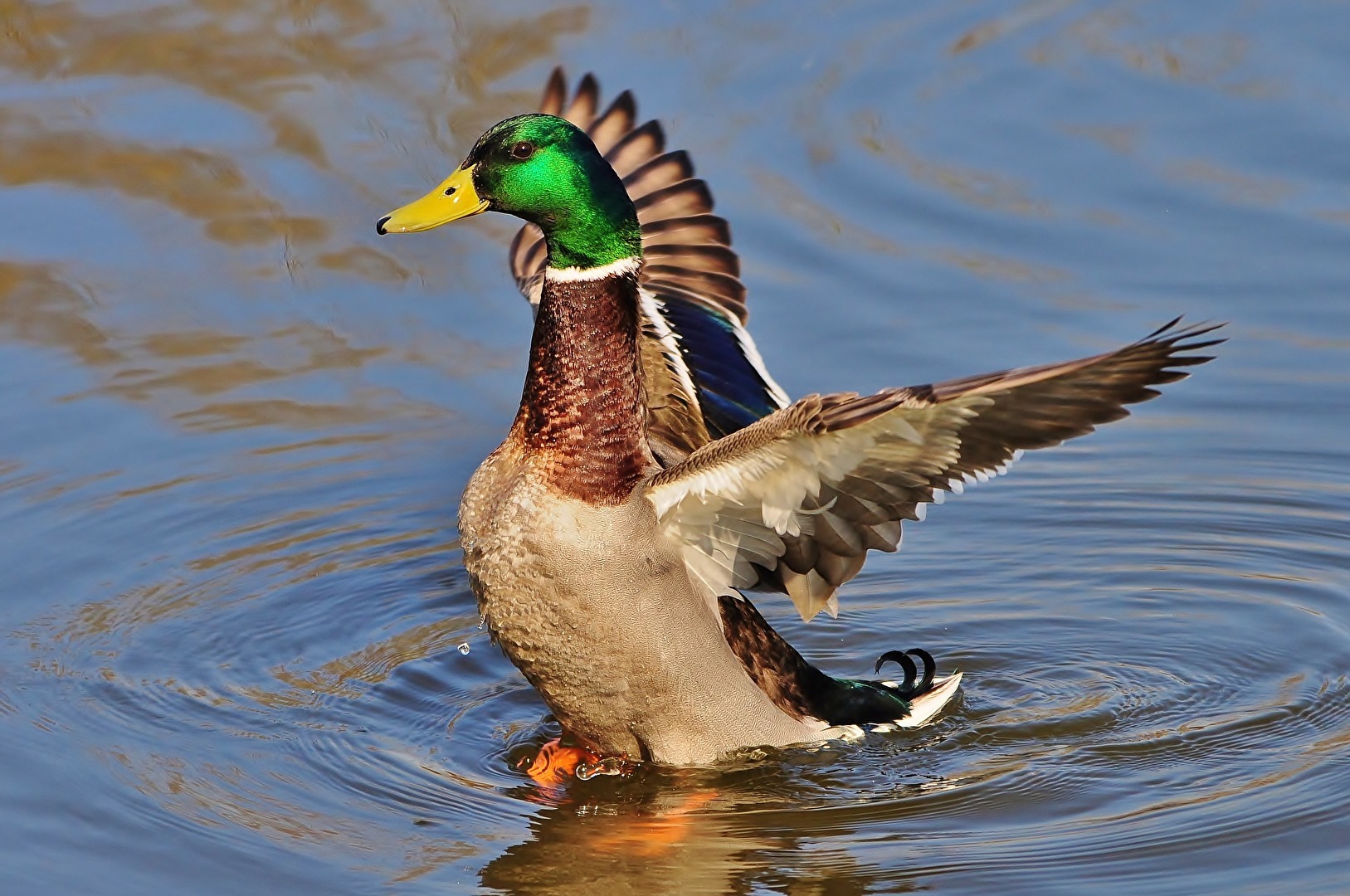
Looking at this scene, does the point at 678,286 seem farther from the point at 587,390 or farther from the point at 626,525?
the point at 626,525

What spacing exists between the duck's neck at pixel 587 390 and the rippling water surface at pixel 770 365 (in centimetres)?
83

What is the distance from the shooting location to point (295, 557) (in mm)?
6824

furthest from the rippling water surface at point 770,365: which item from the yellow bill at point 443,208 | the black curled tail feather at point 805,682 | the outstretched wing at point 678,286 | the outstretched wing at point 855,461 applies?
the yellow bill at point 443,208

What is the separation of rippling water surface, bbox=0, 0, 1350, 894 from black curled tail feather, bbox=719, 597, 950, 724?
13 cm

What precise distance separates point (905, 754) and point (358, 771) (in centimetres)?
142

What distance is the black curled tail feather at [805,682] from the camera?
224 inches

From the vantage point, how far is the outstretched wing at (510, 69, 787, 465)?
6.29m

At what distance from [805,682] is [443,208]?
1.58 m

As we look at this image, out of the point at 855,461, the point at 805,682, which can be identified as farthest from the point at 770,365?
the point at 855,461

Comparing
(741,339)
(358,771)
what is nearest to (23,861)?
(358,771)

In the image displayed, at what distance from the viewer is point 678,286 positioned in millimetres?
6746

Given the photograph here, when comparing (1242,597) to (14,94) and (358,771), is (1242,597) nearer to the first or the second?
(358,771)

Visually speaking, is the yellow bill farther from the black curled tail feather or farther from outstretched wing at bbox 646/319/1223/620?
the black curled tail feather

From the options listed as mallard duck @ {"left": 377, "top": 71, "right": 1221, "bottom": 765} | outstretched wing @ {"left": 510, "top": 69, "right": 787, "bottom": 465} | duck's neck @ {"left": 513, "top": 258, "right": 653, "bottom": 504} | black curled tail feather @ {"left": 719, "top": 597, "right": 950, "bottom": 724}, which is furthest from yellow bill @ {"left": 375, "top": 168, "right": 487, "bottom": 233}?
black curled tail feather @ {"left": 719, "top": 597, "right": 950, "bottom": 724}
